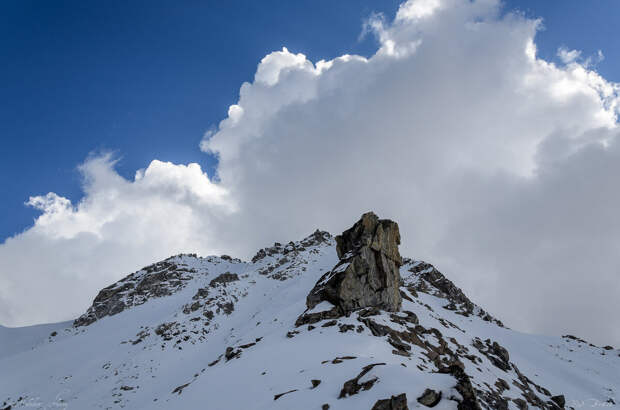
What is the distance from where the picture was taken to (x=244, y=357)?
81.1 ft

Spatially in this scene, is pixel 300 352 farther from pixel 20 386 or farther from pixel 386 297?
pixel 20 386

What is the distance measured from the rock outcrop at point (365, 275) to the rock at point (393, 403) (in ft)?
59.4

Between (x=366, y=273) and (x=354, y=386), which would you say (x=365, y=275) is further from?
(x=354, y=386)

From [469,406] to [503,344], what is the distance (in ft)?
154

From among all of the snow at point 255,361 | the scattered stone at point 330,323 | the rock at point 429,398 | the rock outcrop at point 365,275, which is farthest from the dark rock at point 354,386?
the rock outcrop at point 365,275

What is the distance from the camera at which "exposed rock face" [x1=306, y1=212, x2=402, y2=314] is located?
106 feet

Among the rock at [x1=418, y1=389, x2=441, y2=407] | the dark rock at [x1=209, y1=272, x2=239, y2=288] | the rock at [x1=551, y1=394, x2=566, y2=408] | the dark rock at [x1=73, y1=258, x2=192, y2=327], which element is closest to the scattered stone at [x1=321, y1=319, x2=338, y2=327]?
the rock at [x1=418, y1=389, x2=441, y2=407]

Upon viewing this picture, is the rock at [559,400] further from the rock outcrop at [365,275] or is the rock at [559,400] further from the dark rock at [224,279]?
the dark rock at [224,279]

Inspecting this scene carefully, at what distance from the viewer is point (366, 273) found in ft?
112

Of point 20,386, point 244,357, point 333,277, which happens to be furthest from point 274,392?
point 20,386

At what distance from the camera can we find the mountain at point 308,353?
15.7 m

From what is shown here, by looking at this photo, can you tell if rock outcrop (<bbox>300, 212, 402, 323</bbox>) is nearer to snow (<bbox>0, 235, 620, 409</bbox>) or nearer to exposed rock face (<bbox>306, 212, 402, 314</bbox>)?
exposed rock face (<bbox>306, 212, 402, 314</bbox>)

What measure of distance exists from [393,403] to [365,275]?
22.3 m

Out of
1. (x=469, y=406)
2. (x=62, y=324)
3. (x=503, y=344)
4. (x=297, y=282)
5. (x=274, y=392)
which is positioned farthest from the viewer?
(x=62, y=324)
